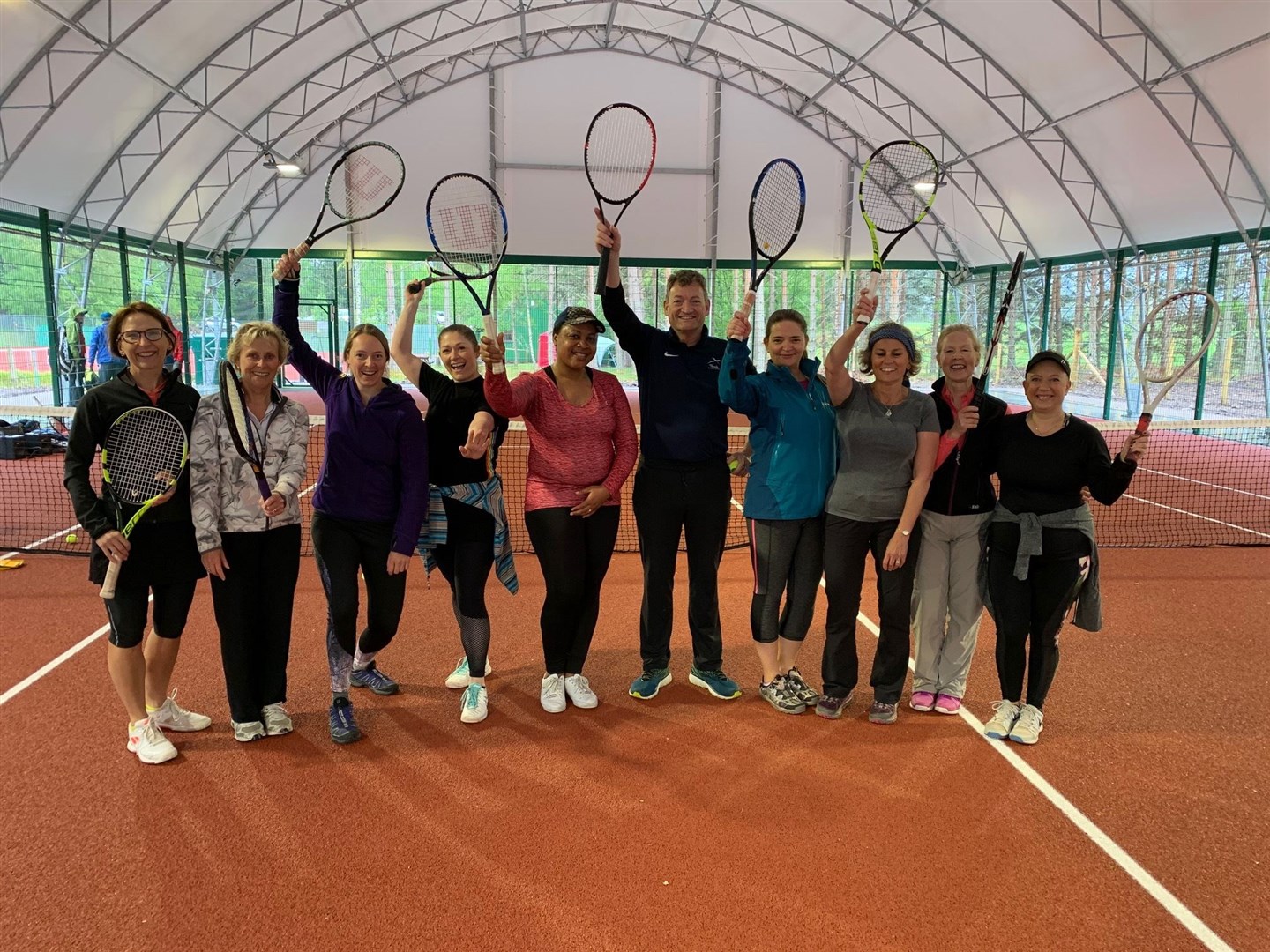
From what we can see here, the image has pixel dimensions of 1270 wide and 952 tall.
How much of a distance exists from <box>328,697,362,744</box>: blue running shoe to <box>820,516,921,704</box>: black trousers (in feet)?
7.52

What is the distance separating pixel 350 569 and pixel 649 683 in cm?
163

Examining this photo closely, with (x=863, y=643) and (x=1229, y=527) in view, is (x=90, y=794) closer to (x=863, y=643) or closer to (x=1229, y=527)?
(x=863, y=643)

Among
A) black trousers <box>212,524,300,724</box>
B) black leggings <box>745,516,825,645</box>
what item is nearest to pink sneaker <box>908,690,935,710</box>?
black leggings <box>745,516,825,645</box>

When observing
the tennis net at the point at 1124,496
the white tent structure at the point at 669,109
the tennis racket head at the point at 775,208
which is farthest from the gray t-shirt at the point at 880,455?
the white tent structure at the point at 669,109

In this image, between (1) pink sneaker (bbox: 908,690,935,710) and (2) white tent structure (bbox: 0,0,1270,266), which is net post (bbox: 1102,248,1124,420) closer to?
(2) white tent structure (bbox: 0,0,1270,266)

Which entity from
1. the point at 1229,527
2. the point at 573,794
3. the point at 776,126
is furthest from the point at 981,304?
the point at 573,794

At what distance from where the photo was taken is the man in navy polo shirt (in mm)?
3906

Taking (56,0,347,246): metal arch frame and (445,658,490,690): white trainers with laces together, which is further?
(56,0,347,246): metal arch frame

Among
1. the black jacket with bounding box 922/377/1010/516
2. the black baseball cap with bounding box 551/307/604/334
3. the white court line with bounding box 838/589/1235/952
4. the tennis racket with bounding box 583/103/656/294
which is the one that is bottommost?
the white court line with bounding box 838/589/1235/952

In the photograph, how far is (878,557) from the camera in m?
3.93

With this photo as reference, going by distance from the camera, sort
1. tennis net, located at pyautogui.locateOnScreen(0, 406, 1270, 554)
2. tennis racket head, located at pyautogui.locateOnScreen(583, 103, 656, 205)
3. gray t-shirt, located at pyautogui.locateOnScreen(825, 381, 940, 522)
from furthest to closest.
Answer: tennis net, located at pyautogui.locateOnScreen(0, 406, 1270, 554), tennis racket head, located at pyautogui.locateOnScreen(583, 103, 656, 205), gray t-shirt, located at pyautogui.locateOnScreen(825, 381, 940, 522)

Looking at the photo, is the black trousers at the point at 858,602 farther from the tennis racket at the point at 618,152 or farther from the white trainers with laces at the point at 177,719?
the white trainers with laces at the point at 177,719

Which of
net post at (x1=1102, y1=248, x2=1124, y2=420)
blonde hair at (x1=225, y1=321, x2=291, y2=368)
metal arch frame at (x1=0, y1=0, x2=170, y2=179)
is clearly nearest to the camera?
blonde hair at (x1=225, y1=321, x2=291, y2=368)

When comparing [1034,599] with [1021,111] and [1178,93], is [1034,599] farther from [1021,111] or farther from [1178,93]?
[1021,111]
